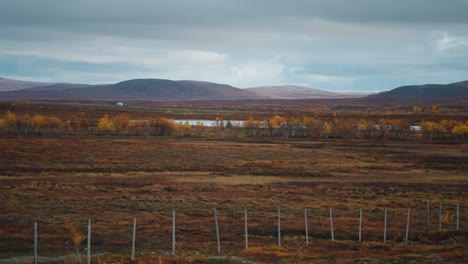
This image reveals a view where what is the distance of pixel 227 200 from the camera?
39.8m

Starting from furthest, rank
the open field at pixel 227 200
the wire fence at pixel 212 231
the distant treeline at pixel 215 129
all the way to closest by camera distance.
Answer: the distant treeline at pixel 215 129
the open field at pixel 227 200
the wire fence at pixel 212 231

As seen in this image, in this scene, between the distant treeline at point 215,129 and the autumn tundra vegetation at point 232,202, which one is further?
the distant treeline at point 215,129

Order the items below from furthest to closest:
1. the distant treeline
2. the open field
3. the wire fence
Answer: the distant treeline < the open field < the wire fence

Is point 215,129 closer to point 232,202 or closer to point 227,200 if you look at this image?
point 227,200

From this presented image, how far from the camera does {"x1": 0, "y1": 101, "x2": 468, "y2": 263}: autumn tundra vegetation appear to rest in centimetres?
2250

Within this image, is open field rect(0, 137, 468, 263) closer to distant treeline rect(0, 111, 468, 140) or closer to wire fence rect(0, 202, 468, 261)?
wire fence rect(0, 202, 468, 261)

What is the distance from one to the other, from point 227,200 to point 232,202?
1041 mm

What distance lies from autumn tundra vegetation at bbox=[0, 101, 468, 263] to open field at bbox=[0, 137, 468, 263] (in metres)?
0.10

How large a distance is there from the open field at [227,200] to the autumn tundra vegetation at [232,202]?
10cm

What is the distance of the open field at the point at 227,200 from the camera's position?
22922 mm

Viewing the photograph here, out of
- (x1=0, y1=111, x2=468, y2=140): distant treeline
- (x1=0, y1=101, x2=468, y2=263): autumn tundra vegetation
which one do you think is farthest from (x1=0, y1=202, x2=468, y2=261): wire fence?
(x1=0, y1=111, x2=468, y2=140): distant treeline

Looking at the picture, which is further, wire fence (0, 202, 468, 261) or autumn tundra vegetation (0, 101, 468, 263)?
wire fence (0, 202, 468, 261)

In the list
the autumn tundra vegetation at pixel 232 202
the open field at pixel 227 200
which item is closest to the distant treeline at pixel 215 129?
the autumn tundra vegetation at pixel 232 202

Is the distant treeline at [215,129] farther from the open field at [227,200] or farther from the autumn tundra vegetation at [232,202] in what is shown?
the open field at [227,200]
